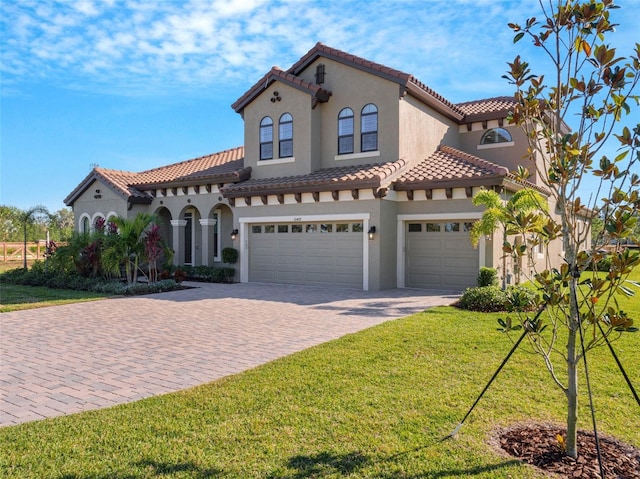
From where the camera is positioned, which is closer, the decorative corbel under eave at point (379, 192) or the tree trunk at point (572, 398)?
the tree trunk at point (572, 398)

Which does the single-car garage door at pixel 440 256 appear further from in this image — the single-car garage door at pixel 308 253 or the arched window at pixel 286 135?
the arched window at pixel 286 135

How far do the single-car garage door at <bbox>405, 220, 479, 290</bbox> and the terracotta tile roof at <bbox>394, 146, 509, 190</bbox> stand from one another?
1479mm

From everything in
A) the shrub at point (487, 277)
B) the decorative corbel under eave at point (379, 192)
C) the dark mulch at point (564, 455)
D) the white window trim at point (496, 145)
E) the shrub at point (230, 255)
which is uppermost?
the white window trim at point (496, 145)

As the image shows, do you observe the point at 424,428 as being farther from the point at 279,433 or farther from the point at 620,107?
the point at 620,107

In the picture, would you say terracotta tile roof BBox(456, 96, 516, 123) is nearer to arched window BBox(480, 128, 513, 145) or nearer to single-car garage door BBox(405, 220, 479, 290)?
arched window BBox(480, 128, 513, 145)

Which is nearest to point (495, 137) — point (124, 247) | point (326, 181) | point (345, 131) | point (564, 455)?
point (345, 131)

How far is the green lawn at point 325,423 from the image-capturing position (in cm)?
373

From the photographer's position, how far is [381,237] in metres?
15.5

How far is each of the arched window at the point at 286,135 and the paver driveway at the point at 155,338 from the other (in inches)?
253

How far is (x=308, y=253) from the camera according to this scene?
17.3m

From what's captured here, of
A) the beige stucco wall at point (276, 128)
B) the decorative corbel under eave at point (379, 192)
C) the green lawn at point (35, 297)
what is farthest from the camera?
the beige stucco wall at point (276, 128)

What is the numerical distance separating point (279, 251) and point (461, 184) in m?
7.45

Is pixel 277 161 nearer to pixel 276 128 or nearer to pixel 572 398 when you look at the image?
pixel 276 128

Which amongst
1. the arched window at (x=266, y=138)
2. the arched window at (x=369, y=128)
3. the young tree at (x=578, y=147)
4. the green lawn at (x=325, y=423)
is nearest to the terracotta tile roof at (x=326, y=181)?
the arched window at (x=369, y=128)
